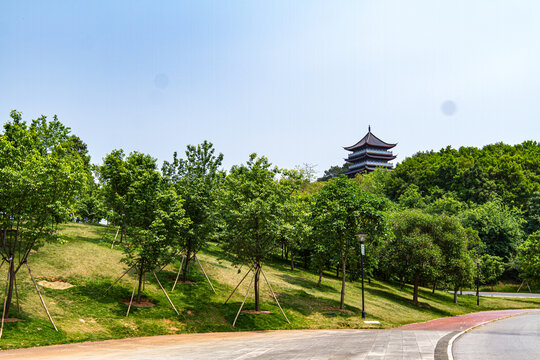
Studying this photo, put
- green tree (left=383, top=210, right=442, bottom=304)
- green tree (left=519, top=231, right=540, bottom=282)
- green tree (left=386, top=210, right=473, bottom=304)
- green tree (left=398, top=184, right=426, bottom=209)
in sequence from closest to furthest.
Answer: green tree (left=383, top=210, right=442, bottom=304), green tree (left=386, top=210, right=473, bottom=304), green tree (left=519, top=231, right=540, bottom=282), green tree (left=398, top=184, right=426, bottom=209)

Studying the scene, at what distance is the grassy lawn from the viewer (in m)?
18.0

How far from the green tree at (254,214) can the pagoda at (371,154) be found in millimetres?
103925

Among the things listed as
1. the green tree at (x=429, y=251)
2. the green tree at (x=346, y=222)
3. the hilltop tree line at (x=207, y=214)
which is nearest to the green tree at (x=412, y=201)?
the hilltop tree line at (x=207, y=214)

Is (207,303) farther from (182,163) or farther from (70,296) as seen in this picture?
(182,163)

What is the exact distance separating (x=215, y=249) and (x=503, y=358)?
124ft

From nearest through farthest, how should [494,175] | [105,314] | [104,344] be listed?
[104,344], [105,314], [494,175]

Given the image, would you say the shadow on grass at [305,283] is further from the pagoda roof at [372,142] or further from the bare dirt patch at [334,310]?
the pagoda roof at [372,142]

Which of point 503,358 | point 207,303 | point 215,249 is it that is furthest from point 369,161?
point 503,358

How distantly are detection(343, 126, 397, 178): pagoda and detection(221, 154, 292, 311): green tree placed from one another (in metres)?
104

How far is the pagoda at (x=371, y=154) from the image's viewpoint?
126 metres

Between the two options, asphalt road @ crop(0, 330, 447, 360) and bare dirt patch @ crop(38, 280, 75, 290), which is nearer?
asphalt road @ crop(0, 330, 447, 360)

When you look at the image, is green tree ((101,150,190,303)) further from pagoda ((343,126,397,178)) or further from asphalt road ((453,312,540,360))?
pagoda ((343,126,397,178))

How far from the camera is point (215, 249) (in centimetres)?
4659

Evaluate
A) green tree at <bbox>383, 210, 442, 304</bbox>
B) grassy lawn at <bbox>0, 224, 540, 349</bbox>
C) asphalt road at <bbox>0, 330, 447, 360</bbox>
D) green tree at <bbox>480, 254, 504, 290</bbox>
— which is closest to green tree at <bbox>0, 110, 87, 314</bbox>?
grassy lawn at <bbox>0, 224, 540, 349</bbox>
